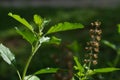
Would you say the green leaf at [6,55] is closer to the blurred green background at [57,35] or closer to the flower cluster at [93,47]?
the flower cluster at [93,47]

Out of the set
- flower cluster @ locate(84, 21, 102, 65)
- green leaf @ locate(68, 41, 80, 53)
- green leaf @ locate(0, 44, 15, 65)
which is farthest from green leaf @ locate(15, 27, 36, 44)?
green leaf @ locate(68, 41, 80, 53)

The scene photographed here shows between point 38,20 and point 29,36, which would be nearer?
point 29,36

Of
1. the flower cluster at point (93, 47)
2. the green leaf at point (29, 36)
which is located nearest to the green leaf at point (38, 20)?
the green leaf at point (29, 36)

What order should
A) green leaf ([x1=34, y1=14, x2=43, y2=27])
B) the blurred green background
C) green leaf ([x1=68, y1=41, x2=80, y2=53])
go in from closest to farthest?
green leaf ([x1=34, y1=14, x2=43, y2=27]) → green leaf ([x1=68, y1=41, x2=80, y2=53]) → the blurred green background

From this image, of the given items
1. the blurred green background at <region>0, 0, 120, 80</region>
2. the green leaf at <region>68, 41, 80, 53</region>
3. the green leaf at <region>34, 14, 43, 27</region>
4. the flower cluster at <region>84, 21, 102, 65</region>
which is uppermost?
the green leaf at <region>34, 14, 43, 27</region>

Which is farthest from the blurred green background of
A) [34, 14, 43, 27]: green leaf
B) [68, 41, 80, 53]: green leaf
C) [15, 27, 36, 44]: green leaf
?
[15, 27, 36, 44]: green leaf

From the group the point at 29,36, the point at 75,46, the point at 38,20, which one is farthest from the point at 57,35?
the point at 29,36

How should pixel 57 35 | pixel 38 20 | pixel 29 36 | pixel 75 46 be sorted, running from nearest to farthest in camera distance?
pixel 29 36 → pixel 38 20 → pixel 75 46 → pixel 57 35

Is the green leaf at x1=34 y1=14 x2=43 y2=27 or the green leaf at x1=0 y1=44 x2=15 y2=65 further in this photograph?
the green leaf at x1=34 y1=14 x2=43 y2=27

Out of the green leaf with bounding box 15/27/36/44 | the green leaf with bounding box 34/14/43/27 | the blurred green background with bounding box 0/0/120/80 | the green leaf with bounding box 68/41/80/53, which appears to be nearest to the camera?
the green leaf with bounding box 15/27/36/44

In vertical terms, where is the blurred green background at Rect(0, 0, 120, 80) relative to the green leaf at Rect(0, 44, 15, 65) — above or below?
below

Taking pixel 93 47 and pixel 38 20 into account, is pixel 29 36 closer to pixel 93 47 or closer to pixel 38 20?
pixel 38 20

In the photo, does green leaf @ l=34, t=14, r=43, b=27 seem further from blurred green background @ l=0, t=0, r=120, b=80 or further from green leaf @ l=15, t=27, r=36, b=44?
blurred green background @ l=0, t=0, r=120, b=80

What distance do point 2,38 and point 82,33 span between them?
1.76 m
